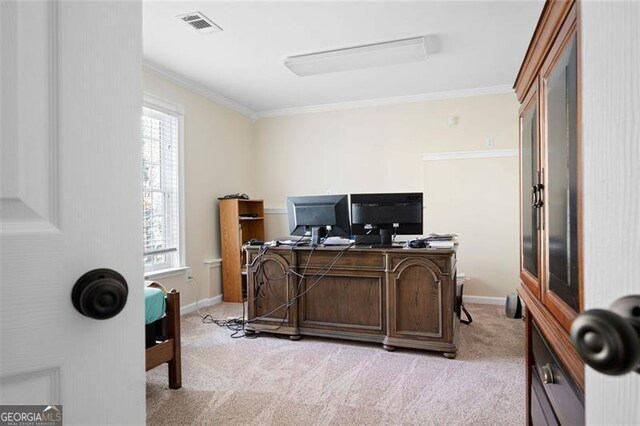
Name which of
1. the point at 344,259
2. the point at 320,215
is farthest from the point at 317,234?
the point at 344,259

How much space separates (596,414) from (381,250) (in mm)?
2787

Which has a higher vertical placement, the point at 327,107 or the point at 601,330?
the point at 327,107

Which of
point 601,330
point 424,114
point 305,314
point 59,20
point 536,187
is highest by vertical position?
point 424,114

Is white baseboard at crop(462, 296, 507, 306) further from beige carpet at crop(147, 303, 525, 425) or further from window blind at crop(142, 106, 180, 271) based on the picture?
window blind at crop(142, 106, 180, 271)

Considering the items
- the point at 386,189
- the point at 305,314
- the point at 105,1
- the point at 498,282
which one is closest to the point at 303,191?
the point at 386,189

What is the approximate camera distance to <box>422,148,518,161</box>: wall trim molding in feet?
15.4

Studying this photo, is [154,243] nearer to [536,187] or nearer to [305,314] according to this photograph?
[305,314]

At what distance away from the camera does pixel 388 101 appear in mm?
5254

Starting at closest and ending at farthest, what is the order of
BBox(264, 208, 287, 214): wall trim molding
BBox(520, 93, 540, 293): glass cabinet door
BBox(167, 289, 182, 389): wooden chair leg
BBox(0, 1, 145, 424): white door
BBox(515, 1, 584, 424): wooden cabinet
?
BBox(0, 1, 145, 424): white door → BBox(515, 1, 584, 424): wooden cabinet → BBox(520, 93, 540, 293): glass cabinet door → BBox(167, 289, 182, 389): wooden chair leg → BBox(264, 208, 287, 214): wall trim molding

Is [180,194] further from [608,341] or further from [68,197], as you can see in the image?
[608,341]

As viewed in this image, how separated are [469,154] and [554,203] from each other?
13.9 ft

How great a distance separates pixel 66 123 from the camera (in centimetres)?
50

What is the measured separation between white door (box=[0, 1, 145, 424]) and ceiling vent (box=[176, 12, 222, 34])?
9.30 ft

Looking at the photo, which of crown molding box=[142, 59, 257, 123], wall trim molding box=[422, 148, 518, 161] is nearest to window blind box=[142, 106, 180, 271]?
crown molding box=[142, 59, 257, 123]
